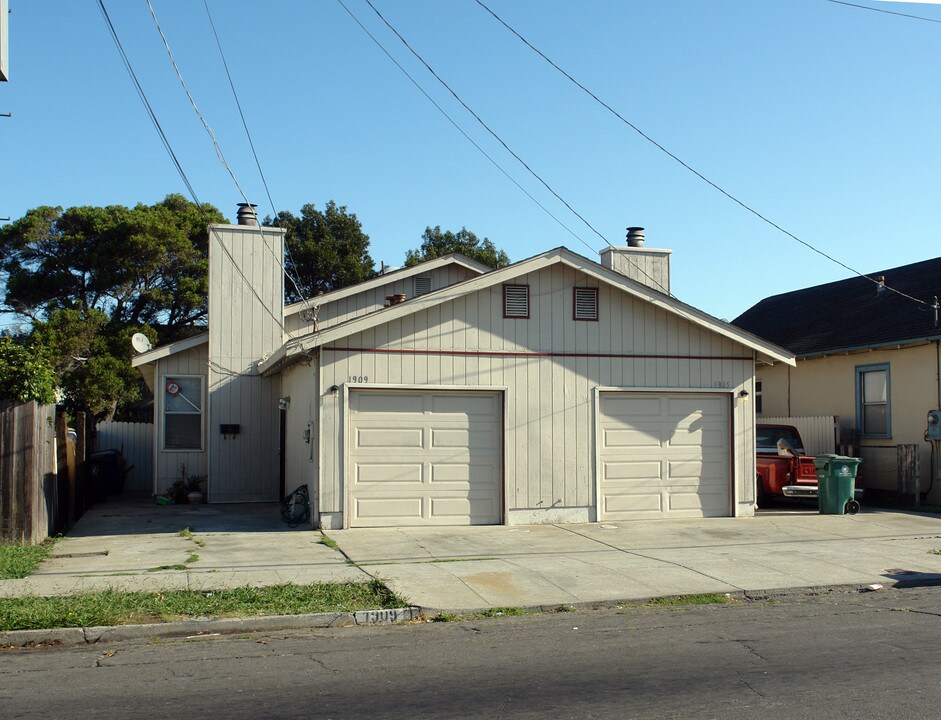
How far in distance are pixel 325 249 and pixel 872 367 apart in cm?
2884

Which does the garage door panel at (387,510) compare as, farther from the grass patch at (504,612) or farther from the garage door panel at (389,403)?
the grass patch at (504,612)

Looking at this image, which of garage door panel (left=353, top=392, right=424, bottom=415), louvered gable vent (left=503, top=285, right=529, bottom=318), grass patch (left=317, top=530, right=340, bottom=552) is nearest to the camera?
grass patch (left=317, top=530, right=340, bottom=552)

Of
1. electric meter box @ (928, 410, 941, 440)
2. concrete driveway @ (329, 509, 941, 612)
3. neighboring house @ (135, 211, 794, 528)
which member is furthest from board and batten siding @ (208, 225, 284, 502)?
electric meter box @ (928, 410, 941, 440)

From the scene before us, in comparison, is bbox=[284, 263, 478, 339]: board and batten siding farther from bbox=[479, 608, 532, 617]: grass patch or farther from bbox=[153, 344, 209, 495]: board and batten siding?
bbox=[479, 608, 532, 617]: grass patch

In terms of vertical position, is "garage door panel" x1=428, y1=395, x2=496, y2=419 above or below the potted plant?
above

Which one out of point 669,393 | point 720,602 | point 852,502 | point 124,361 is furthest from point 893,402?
point 124,361

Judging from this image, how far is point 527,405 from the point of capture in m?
15.9

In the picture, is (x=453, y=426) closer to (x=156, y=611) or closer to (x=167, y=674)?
(x=156, y=611)

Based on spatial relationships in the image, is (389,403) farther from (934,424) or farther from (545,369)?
(934,424)

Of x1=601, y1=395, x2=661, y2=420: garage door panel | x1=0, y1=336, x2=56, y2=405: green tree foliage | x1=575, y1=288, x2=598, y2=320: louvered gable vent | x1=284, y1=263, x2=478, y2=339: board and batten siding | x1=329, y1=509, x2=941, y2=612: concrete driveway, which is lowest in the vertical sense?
x1=329, y1=509, x2=941, y2=612: concrete driveway

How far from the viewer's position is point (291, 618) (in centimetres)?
885

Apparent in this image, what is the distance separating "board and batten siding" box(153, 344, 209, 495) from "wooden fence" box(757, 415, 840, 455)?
12.5m

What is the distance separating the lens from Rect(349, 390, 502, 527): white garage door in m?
15.1

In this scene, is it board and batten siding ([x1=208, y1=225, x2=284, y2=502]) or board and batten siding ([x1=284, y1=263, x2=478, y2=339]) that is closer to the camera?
board and batten siding ([x1=208, y1=225, x2=284, y2=502])
